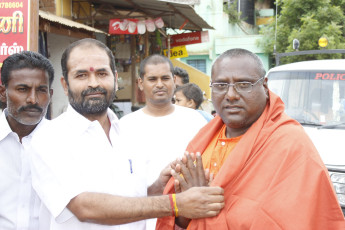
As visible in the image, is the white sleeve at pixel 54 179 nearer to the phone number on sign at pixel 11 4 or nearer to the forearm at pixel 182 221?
the forearm at pixel 182 221

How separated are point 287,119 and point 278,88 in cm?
318

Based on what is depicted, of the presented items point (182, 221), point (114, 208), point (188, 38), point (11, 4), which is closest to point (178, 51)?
point (188, 38)

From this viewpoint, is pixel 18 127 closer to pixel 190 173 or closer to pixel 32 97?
pixel 32 97

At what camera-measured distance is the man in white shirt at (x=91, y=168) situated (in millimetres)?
2129

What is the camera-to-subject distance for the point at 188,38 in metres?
12.3

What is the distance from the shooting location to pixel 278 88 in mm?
5262

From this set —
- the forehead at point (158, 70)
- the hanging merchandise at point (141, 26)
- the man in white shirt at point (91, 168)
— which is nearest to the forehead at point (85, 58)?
the man in white shirt at point (91, 168)

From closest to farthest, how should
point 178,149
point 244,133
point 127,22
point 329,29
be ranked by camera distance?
1. point 244,133
2. point 178,149
3. point 127,22
4. point 329,29

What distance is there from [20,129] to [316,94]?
3.59m

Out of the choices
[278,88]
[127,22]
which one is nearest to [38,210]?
[278,88]

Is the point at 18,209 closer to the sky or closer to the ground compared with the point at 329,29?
closer to the ground

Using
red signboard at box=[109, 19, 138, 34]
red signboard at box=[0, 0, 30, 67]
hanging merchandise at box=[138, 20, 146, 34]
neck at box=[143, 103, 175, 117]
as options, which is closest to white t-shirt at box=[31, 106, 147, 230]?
neck at box=[143, 103, 175, 117]

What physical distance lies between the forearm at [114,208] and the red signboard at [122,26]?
7367 millimetres

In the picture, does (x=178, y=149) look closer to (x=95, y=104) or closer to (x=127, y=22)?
(x=95, y=104)
